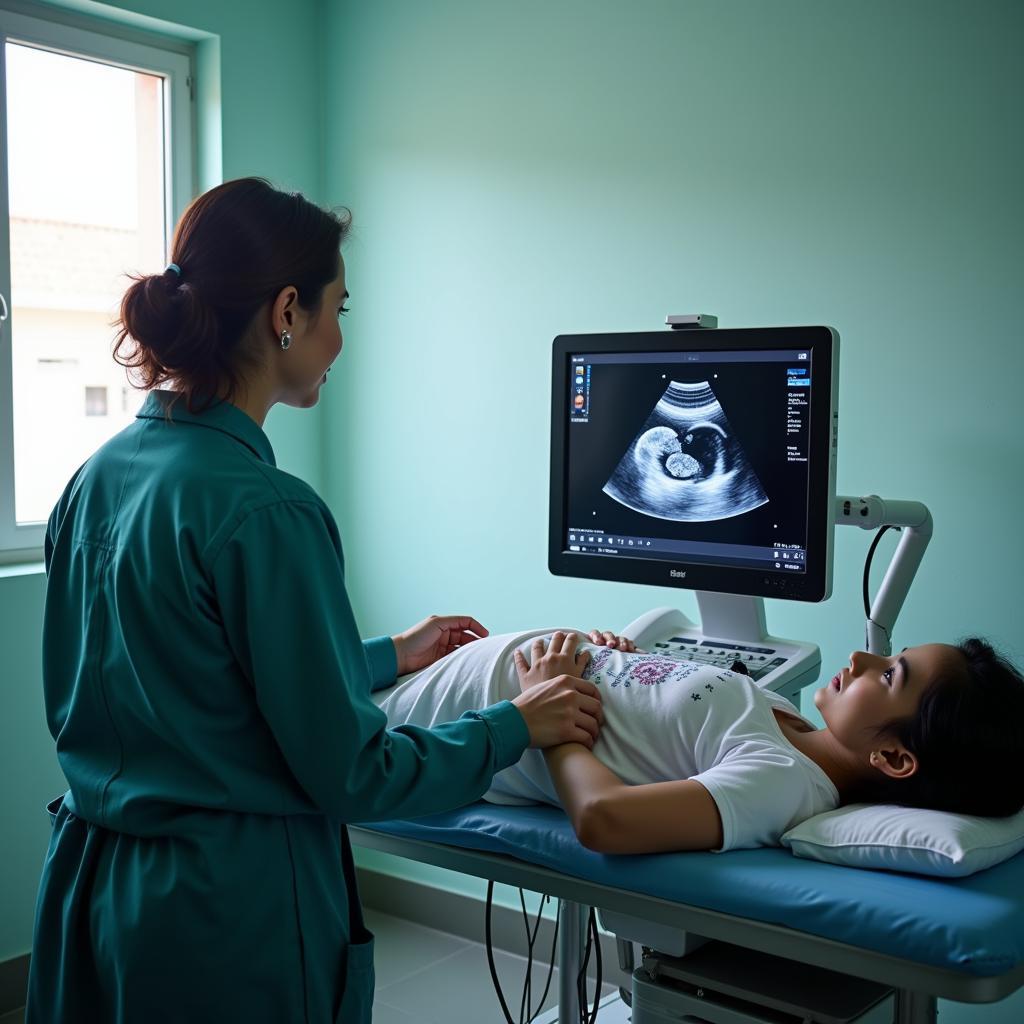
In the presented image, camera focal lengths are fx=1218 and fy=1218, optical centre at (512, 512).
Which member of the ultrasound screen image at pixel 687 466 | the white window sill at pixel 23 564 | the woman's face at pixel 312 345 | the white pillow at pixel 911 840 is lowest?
the white pillow at pixel 911 840

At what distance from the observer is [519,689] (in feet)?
5.62

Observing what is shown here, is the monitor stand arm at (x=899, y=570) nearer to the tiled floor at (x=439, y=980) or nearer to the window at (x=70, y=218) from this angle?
the tiled floor at (x=439, y=980)

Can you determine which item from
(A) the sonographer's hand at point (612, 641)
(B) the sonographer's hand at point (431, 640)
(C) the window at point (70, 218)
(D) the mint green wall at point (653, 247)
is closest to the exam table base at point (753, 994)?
(A) the sonographer's hand at point (612, 641)

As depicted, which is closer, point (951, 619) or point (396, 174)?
point (951, 619)

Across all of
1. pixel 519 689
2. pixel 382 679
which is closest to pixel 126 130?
pixel 382 679

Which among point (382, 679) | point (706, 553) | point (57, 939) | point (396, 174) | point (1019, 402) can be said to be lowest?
point (57, 939)

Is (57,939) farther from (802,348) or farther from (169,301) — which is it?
(802,348)

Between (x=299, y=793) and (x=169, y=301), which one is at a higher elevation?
(x=169, y=301)

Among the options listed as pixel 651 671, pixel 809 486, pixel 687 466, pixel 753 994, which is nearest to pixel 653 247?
pixel 687 466

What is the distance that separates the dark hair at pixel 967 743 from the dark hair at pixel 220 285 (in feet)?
2.98

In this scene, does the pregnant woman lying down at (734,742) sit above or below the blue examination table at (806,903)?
above

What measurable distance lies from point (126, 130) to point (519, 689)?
2.06m

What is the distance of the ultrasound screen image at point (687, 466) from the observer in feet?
6.39

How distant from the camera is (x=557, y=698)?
1.53 m
